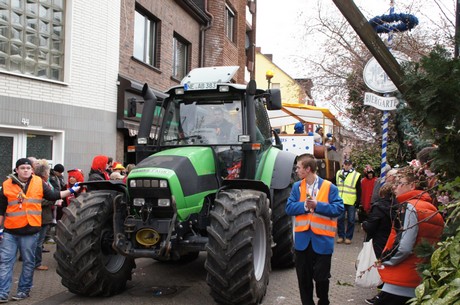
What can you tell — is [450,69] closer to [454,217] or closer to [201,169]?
[454,217]

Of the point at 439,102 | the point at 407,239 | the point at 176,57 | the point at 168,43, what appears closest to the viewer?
the point at 439,102

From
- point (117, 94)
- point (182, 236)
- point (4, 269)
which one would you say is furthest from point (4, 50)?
point (182, 236)

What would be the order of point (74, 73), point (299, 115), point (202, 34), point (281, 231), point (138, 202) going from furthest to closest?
point (202, 34)
point (299, 115)
point (74, 73)
point (281, 231)
point (138, 202)

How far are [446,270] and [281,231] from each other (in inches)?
172

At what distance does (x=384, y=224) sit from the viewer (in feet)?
16.3

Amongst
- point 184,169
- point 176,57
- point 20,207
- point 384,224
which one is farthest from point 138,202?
point 176,57

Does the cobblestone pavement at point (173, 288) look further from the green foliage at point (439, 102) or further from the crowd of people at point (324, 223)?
the green foliage at point (439, 102)

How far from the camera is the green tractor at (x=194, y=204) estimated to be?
5305mm

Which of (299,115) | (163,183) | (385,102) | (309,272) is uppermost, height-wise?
(299,115)

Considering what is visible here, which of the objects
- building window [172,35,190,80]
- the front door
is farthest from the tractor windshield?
building window [172,35,190,80]

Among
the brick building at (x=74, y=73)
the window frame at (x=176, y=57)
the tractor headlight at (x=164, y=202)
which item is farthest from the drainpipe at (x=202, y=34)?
the tractor headlight at (x=164, y=202)

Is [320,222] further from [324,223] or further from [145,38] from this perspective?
[145,38]

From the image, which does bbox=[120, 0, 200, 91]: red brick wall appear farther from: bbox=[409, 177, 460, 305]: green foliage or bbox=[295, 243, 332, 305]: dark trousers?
bbox=[409, 177, 460, 305]: green foliage

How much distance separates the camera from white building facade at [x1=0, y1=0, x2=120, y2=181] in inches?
401
